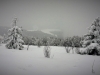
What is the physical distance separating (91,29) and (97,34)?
1250mm

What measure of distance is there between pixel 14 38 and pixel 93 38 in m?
17.8

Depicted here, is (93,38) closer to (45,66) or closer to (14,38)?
(45,66)

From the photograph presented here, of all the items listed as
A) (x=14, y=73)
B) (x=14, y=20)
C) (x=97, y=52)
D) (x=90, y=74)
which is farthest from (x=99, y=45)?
(x=14, y=20)

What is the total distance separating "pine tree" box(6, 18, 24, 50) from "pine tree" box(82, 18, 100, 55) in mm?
14935

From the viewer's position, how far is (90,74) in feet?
12.1

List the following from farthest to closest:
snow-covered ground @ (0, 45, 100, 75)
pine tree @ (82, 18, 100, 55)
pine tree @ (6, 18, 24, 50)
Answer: pine tree @ (6, 18, 24, 50) → pine tree @ (82, 18, 100, 55) → snow-covered ground @ (0, 45, 100, 75)

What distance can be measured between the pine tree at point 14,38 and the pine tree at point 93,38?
588 inches

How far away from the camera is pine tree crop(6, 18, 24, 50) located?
650 inches

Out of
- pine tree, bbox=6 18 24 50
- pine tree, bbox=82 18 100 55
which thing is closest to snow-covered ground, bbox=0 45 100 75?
pine tree, bbox=82 18 100 55

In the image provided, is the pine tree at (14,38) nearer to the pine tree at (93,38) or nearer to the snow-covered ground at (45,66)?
the snow-covered ground at (45,66)

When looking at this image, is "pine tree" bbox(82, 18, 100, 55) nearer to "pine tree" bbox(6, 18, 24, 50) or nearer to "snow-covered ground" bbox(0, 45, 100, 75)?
"snow-covered ground" bbox(0, 45, 100, 75)

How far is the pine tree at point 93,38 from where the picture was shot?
10.5 metres

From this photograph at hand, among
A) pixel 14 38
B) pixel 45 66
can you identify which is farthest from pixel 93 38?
pixel 14 38

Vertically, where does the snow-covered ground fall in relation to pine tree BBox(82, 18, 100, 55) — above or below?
below
